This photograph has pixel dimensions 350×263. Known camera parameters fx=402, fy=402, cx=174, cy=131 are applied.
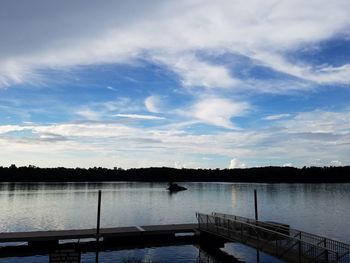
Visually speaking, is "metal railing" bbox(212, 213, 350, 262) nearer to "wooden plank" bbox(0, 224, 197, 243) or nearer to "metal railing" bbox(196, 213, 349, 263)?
"metal railing" bbox(196, 213, 349, 263)

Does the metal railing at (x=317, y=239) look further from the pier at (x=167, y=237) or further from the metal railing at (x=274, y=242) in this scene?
the metal railing at (x=274, y=242)

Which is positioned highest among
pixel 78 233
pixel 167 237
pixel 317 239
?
pixel 317 239

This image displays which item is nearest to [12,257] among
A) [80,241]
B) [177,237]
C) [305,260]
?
[80,241]

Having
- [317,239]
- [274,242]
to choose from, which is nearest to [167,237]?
[274,242]

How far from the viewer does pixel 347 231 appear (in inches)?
1957

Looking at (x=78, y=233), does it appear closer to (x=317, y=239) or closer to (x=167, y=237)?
(x=167, y=237)

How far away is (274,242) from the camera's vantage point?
1056 inches

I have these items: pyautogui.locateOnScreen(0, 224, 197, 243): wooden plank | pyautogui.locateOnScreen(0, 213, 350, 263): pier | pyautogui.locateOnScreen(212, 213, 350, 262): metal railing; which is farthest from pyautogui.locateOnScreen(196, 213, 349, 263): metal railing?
pyautogui.locateOnScreen(0, 224, 197, 243): wooden plank

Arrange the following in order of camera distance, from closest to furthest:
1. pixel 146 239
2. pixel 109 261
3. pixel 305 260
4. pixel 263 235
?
1. pixel 305 260
2. pixel 263 235
3. pixel 109 261
4. pixel 146 239

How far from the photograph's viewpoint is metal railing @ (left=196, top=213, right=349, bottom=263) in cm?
2231

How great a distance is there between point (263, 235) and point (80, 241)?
20.0 meters

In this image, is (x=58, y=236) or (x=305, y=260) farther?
(x=58, y=236)

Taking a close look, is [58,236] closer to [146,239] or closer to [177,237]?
[146,239]

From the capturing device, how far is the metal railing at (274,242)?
22.3 m
